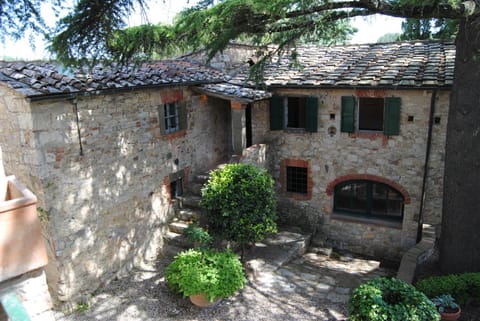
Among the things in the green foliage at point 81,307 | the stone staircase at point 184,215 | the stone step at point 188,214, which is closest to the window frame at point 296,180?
the stone staircase at point 184,215

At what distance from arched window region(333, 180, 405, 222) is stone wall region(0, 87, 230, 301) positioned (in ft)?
16.4

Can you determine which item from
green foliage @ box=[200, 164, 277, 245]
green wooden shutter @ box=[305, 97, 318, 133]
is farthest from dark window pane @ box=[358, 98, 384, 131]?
green foliage @ box=[200, 164, 277, 245]

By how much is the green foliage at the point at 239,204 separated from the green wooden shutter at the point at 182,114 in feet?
7.37

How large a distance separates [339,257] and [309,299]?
11.5 feet

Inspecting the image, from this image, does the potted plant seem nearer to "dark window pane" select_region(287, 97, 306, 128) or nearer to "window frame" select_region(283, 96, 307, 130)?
"window frame" select_region(283, 96, 307, 130)

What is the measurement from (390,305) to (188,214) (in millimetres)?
5591

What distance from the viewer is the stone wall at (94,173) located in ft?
24.0

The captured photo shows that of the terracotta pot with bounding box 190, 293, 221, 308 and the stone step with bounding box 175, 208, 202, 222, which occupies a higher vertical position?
the stone step with bounding box 175, 208, 202, 222

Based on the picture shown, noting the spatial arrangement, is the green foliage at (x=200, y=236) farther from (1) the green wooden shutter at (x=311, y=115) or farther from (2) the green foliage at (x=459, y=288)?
(1) the green wooden shutter at (x=311, y=115)

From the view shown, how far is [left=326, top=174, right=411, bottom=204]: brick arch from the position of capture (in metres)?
10.8

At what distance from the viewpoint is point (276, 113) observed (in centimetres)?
1185

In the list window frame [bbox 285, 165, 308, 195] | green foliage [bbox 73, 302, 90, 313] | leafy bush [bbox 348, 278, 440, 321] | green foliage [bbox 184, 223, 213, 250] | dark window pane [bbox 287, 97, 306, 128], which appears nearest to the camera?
leafy bush [bbox 348, 278, 440, 321]

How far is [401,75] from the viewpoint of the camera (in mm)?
10242

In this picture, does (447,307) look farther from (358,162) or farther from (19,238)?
(19,238)
